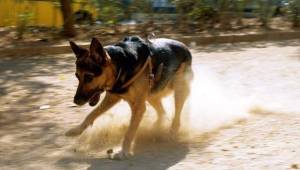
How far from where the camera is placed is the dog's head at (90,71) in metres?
5.29

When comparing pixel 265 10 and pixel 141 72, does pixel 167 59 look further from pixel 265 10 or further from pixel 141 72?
pixel 265 10

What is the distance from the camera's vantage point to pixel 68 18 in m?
14.3

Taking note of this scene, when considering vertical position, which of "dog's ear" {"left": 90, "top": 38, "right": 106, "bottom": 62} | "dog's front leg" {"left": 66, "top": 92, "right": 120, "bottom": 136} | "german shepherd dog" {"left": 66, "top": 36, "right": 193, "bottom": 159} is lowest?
"dog's front leg" {"left": 66, "top": 92, "right": 120, "bottom": 136}

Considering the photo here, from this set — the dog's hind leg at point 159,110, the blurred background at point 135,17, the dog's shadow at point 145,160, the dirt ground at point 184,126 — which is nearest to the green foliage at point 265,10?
the blurred background at point 135,17

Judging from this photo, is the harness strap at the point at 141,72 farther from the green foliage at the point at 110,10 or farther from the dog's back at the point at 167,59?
the green foliage at the point at 110,10

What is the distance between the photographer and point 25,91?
910cm

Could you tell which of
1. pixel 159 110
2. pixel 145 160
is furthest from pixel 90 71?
pixel 159 110

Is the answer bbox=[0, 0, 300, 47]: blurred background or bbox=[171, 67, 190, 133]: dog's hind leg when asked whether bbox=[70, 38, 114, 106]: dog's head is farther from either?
bbox=[0, 0, 300, 47]: blurred background

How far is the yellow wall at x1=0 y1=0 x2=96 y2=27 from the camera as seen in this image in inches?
564

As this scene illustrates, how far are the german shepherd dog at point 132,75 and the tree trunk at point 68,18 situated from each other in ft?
26.1

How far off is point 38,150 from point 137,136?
988mm

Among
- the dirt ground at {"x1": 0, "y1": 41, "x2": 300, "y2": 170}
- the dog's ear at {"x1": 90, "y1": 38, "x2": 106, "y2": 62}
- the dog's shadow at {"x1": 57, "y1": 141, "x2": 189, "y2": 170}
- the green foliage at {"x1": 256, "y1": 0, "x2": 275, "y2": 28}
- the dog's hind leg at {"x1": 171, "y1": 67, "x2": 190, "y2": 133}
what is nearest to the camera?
the dog's ear at {"x1": 90, "y1": 38, "x2": 106, "y2": 62}

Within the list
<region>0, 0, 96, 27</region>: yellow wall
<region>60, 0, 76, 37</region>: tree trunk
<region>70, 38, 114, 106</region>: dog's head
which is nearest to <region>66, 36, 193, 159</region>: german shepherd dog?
<region>70, 38, 114, 106</region>: dog's head

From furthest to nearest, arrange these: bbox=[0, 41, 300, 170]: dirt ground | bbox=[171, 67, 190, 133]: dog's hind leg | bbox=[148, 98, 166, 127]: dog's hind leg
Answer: bbox=[148, 98, 166, 127]: dog's hind leg
bbox=[171, 67, 190, 133]: dog's hind leg
bbox=[0, 41, 300, 170]: dirt ground
